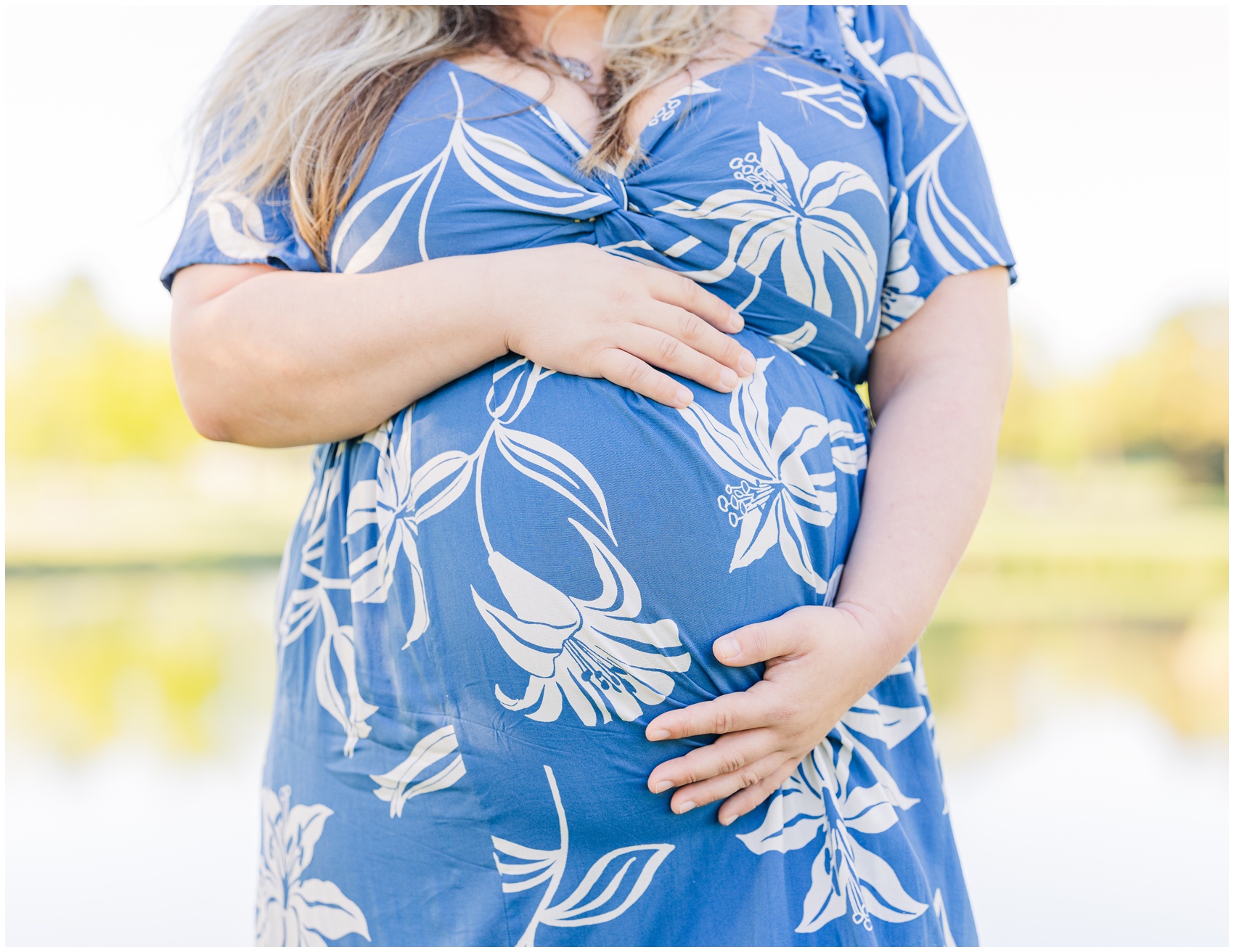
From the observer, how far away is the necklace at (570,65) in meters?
0.95

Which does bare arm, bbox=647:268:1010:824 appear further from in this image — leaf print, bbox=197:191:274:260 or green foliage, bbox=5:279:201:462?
green foliage, bbox=5:279:201:462

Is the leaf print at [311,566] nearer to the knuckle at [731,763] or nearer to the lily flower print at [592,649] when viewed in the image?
the lily flower print at [592,649]

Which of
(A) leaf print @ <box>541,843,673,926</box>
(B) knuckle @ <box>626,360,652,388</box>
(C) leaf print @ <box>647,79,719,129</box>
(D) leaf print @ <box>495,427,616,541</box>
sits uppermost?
(C) leaf print @ <box>647,79,719,129</box>

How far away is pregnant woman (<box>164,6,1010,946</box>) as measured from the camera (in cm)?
77

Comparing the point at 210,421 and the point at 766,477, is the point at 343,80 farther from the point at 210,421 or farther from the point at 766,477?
the point at 766,477

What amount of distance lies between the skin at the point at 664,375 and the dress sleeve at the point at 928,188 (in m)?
0.03

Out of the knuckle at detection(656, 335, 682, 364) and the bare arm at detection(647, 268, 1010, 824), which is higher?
the knuckle at detection(656, 335, 682, 364)

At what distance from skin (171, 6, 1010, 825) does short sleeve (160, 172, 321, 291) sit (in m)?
0.01

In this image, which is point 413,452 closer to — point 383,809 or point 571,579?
point 571,579

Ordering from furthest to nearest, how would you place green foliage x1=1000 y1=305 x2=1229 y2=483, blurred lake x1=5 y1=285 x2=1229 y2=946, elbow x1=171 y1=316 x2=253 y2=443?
green foliage x1=1000 y1=305 x2=1229 y2=483 < blurred lake x1=5 y1=285 x2=1229 y2=946 < elbow x1=171 y1=316 x2=253 y2=443

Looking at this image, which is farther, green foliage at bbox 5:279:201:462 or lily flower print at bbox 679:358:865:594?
green foliage at bbox 5:279:201:462

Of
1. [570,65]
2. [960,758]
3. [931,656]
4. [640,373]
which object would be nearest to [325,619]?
[640,373]

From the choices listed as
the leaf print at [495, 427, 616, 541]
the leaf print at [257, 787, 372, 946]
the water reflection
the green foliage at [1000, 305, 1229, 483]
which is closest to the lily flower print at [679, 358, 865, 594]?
the leaf print at [495, 427, 616, 541]

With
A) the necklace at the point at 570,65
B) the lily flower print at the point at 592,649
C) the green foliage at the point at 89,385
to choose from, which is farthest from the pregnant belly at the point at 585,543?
the green foliage at the point at 89,385
